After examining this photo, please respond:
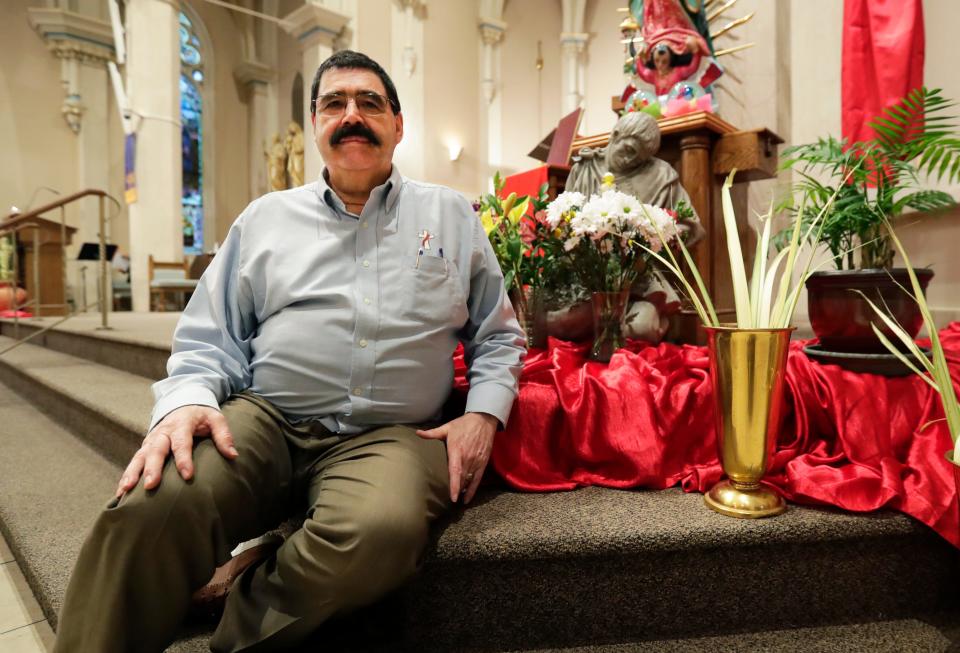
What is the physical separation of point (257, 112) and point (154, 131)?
13.4ft

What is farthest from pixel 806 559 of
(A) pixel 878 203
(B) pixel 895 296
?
(A) pixel 878 203

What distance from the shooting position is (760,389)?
52.0 inches

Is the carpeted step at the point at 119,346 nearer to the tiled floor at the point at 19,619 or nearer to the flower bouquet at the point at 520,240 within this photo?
the tiled floor at the point at 19,619

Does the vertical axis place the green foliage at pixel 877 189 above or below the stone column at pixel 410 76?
below

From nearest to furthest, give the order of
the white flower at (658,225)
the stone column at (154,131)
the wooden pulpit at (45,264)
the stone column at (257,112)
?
1. the white flower at (658,225)
2. the wooden pulpit at (45,264)
3. the stone column at (154,131)
4. the stone column at (257,112)

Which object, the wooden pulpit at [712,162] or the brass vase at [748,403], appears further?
the wooden pulpit at [712,162]

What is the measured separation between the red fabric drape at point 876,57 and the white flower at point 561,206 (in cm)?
193

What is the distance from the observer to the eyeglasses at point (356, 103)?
1476 millimetres

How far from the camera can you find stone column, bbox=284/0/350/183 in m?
8.04

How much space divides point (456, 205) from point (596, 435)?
0.73 m

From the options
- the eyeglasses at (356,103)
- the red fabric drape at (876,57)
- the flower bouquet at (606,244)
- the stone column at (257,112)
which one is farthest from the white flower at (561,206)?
the stone column at (257,112)

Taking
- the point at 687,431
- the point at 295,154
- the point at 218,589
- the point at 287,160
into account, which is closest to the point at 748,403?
the point at 687,431

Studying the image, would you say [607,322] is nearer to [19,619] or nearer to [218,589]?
[218,589]

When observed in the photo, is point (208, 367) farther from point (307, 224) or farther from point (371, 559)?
point (371, 559)
